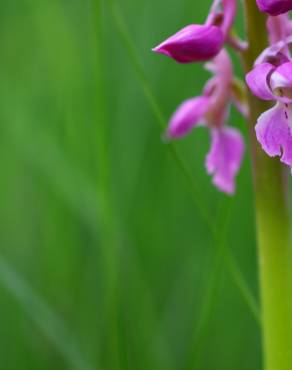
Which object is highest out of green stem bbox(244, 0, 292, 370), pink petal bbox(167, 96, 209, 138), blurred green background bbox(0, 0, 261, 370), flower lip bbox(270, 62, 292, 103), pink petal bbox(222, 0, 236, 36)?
pink petal bbox(222, 0, 236, 36)

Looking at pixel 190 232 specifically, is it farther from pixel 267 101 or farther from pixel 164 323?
pixel 267 101

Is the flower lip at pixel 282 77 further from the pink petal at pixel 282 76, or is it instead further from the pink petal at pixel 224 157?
the pink petal at pixel 224 157

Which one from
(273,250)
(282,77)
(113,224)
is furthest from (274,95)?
(113,224)

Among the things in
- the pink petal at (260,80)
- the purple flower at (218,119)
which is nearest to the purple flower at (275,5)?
the pink petal at (260,80)

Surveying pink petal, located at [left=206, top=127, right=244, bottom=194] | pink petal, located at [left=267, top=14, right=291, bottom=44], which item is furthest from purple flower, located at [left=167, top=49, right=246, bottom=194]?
pink petal, located at [left=267, top=14, right=291, bottom=44]

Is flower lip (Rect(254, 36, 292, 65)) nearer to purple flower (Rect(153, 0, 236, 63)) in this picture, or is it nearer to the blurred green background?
purple flower (Rect(153, 0, 236, 63))

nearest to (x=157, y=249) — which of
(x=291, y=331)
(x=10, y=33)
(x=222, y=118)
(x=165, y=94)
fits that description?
(x=165, y=94)
